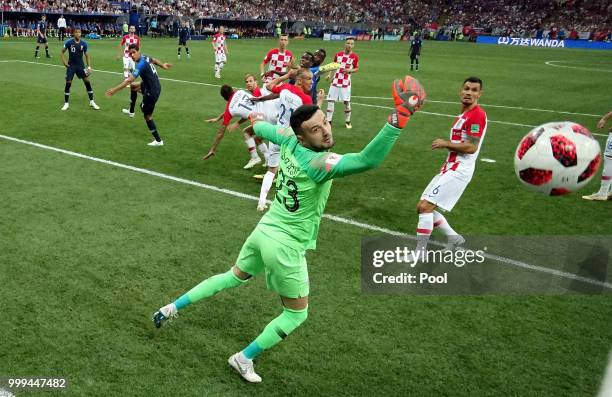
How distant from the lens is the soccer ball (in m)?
4.77

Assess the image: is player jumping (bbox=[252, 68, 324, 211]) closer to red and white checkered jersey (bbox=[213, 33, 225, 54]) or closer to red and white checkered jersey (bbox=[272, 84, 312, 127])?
red and white checkered jersey (bbox=[272, 84, 312, 127])

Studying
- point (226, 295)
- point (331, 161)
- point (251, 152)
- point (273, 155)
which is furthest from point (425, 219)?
point (251, 152)

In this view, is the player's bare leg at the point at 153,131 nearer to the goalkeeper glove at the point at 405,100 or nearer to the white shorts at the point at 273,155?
the white shorts at the point at 273,155

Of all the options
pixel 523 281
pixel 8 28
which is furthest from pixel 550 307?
pixel 8 28

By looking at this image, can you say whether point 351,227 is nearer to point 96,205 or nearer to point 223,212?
point 223,212

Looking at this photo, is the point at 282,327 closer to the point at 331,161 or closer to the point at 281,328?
the point at 281,328

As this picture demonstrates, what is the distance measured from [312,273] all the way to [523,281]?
2.53 meters

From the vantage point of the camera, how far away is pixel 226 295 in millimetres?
6070

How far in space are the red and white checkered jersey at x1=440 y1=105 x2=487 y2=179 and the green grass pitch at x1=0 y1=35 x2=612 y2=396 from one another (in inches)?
61.0

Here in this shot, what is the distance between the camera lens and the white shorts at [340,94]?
15.6 m

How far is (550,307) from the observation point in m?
6.09

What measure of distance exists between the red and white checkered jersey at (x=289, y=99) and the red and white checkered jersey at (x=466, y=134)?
9.40 ft

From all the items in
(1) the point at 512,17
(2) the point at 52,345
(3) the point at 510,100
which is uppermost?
(1) the point at 512,17

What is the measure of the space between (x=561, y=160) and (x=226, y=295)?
362 centimetres
